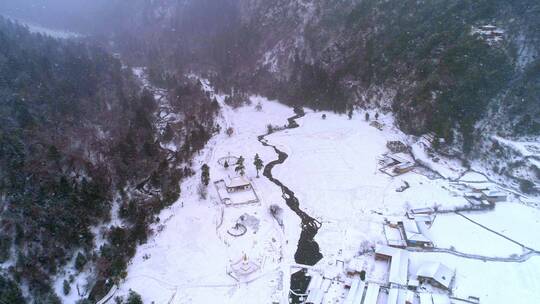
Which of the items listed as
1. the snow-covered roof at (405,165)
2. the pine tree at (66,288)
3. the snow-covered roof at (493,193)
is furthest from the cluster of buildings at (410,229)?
the pine tree at (66,288)

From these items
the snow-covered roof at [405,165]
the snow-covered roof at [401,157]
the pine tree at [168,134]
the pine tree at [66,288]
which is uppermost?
the pine tree at [168,134]

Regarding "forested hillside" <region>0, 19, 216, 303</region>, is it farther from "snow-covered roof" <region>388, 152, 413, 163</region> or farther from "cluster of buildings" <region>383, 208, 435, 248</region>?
"snow-covered roof" <region>388, 152, 413, 163</region>

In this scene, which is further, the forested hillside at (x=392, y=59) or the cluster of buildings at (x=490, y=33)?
the cluster of buildings at (x=490, y=33)

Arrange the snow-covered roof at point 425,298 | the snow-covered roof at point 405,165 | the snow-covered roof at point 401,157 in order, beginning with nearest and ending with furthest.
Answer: the snow-covered roof at point 425,298
the snow-covered roof at point 405,165
the snow-covered roof at point 401,157

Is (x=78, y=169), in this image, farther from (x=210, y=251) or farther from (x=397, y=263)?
(x=397, y=263)

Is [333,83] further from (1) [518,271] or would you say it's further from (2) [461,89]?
(1) [518,271]

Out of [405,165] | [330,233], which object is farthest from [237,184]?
[405,165]

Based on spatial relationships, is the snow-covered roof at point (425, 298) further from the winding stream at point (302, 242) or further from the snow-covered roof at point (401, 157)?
the snow-covered roof at point (401, 157)

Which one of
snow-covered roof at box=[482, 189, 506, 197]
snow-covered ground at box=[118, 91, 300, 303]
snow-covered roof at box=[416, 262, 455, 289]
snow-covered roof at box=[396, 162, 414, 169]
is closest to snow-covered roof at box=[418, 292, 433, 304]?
snow-covered roof at box=[416, 262, 455, 289]
